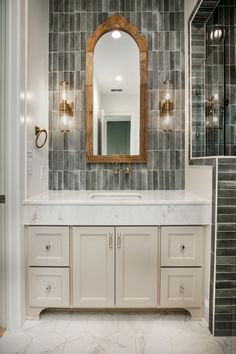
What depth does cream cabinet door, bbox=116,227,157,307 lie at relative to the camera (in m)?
2.04

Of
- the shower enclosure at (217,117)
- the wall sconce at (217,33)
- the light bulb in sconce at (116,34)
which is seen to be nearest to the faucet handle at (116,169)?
the shower enclosure at (217,117)

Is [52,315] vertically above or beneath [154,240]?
beneath

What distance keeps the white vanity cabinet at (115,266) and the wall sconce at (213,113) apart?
1.01 meters

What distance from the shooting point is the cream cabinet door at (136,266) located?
80.5 inches

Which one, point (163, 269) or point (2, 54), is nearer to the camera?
point (2, 54)

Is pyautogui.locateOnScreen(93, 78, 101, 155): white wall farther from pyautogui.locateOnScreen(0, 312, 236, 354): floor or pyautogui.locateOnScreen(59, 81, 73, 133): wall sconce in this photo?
pyautogui.locateOnScreen(0, 312, 236, 354): floor

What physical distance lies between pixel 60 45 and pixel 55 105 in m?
0.55

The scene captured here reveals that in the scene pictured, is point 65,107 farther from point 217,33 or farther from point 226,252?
point 226,252

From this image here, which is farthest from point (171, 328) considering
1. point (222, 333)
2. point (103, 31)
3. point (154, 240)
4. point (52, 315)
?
point (103, 31)

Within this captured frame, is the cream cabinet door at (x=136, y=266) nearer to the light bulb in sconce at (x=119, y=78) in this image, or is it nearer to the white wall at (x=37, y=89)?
the white wall at (x=37, y=89)

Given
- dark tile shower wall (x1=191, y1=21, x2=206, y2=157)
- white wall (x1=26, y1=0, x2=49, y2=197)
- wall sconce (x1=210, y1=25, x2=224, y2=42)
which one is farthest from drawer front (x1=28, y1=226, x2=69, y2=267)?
wall sconce (x1=210, y1=25, x2=224, y2=42)

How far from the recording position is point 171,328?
199cm

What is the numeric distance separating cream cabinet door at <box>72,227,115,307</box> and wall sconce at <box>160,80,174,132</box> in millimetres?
1153

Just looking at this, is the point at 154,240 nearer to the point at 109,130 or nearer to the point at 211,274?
the point at 211,274
